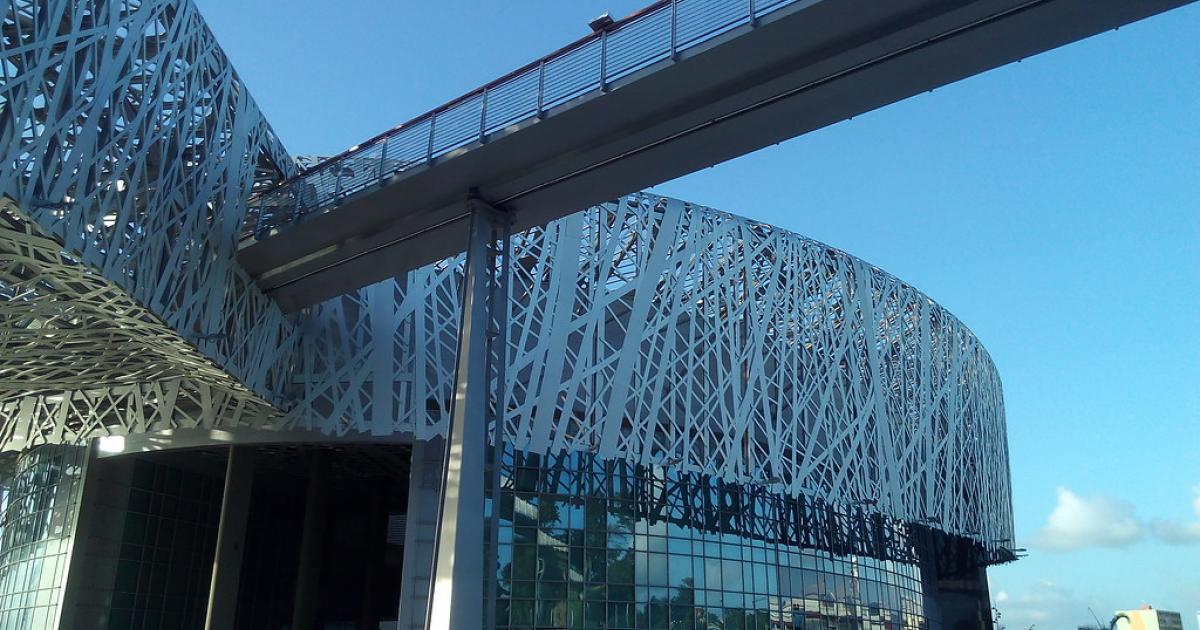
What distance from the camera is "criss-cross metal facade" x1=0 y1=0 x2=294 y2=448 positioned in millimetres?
14086

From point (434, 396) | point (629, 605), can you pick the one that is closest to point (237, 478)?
point (434, 396)

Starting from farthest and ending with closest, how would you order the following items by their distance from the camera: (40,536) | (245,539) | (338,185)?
(245,539) → (40,536) → (338,185)

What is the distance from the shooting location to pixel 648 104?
15.1m

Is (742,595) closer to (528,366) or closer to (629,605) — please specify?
(629,605)

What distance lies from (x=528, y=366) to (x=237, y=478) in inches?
447

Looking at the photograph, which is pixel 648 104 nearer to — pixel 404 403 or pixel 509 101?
pixel 509 101

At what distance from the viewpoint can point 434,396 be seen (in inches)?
1058

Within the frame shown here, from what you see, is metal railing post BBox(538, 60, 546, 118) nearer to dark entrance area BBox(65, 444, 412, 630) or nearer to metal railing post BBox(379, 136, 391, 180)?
metal railing post BBox(379, 136, 391, 180)

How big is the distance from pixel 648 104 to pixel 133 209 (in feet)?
29.4

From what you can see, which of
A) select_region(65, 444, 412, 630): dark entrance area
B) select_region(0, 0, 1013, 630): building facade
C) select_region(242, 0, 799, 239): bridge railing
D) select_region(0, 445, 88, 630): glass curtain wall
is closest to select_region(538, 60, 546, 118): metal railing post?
select_region(242, 0, 799, 239): bridge railing

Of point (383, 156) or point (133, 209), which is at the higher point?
point (383, 156)

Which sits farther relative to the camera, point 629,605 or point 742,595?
point 742,595

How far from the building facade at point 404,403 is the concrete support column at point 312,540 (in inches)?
7.1

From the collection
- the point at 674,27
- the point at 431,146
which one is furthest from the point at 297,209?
the point at 674,27
